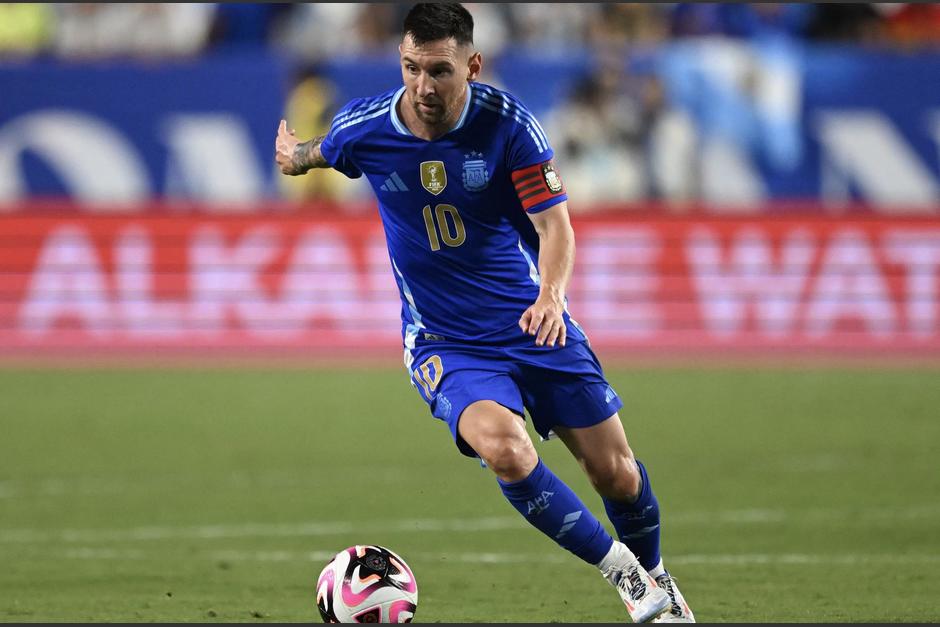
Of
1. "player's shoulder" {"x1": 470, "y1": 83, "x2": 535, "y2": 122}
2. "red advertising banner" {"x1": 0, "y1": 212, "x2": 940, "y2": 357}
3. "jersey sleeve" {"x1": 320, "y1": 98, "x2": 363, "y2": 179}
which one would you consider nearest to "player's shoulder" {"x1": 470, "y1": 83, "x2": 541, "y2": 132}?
"player's shoulder" {"x1": 470, "y1": 83, "x2": 535, "y2": 122}

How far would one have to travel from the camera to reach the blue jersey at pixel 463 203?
6.27 meters

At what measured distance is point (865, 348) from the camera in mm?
17078

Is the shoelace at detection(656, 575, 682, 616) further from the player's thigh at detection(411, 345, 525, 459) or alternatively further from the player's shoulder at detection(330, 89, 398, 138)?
the player's shoulder at detection(330, 89, 398, 138)

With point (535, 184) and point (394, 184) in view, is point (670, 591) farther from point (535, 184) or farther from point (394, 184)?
point (394, 184)

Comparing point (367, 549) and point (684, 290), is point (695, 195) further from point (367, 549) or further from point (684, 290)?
point (367, 549)

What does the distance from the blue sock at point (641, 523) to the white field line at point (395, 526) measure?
2443 mm

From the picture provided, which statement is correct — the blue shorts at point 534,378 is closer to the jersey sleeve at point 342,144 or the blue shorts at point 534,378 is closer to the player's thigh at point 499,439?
the player's thigh at point 499,439

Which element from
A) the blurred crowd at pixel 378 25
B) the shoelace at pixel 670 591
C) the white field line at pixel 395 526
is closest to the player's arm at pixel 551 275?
the shoelace at pixel 670 591

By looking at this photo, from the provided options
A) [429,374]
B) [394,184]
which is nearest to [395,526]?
[429,374]

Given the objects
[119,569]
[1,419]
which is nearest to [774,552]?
[119,569]

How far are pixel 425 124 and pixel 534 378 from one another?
1.12 meters

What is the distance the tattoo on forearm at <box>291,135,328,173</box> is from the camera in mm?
6730

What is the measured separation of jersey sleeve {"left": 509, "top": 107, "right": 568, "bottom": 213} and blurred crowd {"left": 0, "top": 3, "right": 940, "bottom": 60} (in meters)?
12.7

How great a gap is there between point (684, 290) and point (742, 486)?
284 inches
